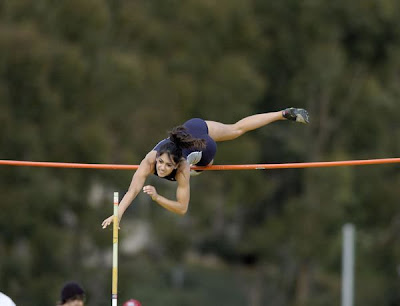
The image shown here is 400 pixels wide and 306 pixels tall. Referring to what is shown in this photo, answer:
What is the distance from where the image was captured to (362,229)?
31.2 meters

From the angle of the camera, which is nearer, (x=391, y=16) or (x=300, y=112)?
(x=300, y=112)

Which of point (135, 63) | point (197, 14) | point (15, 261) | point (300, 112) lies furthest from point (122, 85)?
point (300, 112)

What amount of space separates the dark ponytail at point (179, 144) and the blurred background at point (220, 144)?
585 inches

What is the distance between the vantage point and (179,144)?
11.1 m

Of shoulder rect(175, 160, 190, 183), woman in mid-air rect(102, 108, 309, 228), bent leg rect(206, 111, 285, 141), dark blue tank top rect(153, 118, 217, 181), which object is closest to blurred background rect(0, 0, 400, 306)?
bent leg rect(206, 111, 285, 141)

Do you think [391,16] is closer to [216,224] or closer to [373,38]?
[373,38]

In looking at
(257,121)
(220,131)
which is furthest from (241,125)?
(220,131)

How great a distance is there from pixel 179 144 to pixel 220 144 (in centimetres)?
1751

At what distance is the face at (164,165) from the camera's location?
10.9m

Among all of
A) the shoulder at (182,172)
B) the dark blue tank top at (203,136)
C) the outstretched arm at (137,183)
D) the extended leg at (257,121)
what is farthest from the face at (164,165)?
the extended leg at (257,121)

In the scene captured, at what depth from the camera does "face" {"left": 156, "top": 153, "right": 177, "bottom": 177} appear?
35.8 feet

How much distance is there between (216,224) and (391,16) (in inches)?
317

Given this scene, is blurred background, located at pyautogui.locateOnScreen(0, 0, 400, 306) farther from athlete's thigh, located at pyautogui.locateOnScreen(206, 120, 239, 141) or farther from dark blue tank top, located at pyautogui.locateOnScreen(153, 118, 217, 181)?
dark blue tank top, located at pyautogui.locateOnScreen(153, 118, 217, 181)

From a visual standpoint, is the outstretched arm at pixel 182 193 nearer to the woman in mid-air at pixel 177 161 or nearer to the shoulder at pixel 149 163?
the woman in mid-air at pixel 177 161
